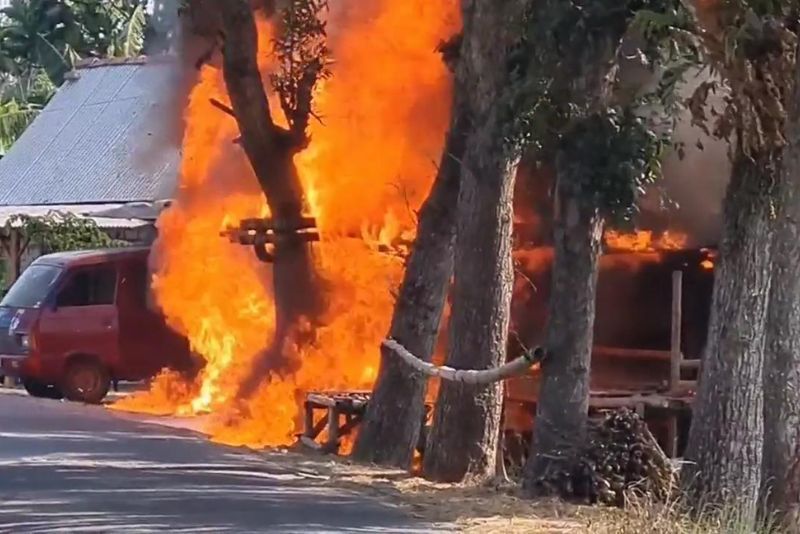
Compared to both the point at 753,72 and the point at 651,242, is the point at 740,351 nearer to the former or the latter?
the point at 753,72

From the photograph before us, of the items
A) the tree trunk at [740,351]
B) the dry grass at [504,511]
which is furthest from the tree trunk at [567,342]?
the tree trunk at [740,351]

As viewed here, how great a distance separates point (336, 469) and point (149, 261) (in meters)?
8.14

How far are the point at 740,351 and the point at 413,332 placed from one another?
4.28 meters

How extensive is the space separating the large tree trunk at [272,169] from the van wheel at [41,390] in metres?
2.82

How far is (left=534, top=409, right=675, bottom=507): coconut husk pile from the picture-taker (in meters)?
11.7

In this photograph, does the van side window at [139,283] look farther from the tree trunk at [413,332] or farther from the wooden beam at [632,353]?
the tree trunk at [413,332]

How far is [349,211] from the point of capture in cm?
1900

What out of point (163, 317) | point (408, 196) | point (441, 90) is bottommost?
point (163, 317)

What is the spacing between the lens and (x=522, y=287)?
19203 millimetres

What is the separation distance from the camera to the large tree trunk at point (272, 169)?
1722 cm

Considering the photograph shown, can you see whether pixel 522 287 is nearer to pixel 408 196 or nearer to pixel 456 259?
pixel 408 196

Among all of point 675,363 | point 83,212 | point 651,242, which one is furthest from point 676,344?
point 83,212

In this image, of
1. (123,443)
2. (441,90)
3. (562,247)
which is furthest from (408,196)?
(562,247)

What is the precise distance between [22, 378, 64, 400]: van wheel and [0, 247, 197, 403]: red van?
13mm
